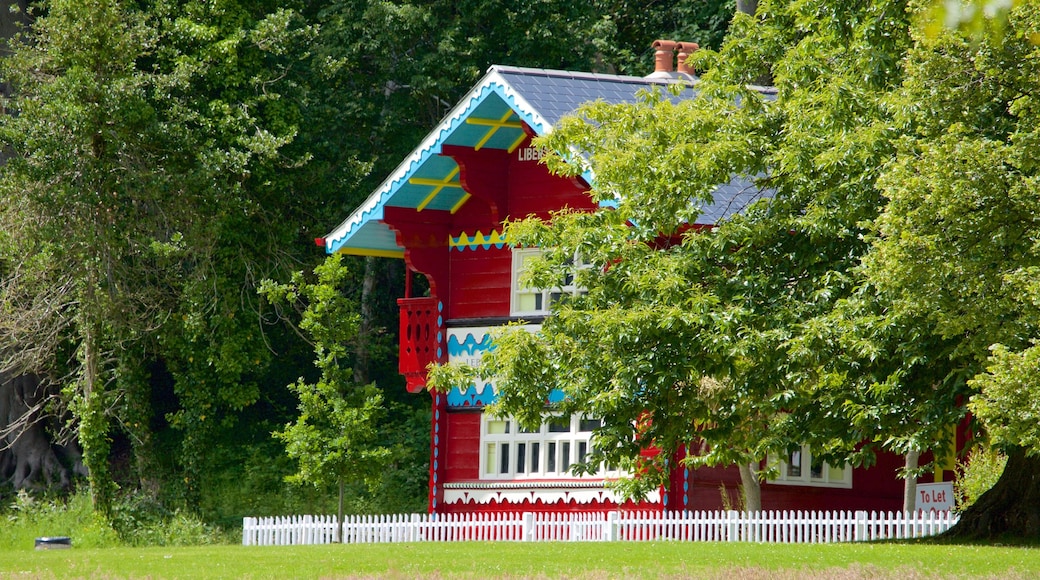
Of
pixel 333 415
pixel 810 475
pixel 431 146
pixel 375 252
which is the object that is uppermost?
pixel 431 146

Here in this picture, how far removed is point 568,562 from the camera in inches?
691

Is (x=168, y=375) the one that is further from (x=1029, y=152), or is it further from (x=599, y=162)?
(x=1029, y=152)

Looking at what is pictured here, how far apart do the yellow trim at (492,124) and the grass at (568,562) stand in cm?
765

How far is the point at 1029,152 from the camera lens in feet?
50.3

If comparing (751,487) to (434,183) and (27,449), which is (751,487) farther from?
(27,449)

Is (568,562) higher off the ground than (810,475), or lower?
lower

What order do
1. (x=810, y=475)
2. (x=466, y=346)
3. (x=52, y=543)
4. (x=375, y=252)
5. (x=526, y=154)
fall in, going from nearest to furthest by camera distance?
(x=52, y=543) < (x=526, y=154) < (x=810, y=475) < (x=466, y=346) < (x=375, y=252)

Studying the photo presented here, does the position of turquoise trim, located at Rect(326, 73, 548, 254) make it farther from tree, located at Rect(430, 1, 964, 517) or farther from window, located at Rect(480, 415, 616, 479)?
window, located at Rect(480, 415, 616, 479)

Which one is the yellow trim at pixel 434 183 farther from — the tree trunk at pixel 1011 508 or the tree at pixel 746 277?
the tree trunk at pixel 1011 508

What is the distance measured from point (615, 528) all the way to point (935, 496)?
645 centimetres

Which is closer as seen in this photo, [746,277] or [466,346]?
[746,277]

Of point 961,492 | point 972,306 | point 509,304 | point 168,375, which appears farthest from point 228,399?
point 972,306

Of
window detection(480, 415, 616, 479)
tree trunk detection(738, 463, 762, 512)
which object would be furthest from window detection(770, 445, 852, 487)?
window detection(480, 415, 616, 479)

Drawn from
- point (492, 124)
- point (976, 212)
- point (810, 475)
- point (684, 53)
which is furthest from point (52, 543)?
point (976, 212)
